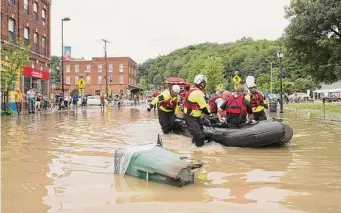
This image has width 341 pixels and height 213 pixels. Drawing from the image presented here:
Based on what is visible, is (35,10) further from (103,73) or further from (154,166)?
(103,73)

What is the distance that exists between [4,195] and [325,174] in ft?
14.9

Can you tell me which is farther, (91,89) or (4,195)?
(91,89)

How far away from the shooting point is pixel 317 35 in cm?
2781

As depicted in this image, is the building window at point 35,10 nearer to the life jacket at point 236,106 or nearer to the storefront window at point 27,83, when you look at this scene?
the storefront window at point 27,83

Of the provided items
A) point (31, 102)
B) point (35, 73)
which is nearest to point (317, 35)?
point (31, 102)

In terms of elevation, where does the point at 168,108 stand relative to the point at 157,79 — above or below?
below

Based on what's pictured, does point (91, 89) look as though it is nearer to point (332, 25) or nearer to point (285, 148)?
point (332, 25)

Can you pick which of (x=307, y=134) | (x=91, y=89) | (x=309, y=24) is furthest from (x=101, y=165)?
(x=91, y=89)

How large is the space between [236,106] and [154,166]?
195 inches

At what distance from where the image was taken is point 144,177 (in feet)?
19.6

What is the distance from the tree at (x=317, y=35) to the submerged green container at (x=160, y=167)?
22.4 m

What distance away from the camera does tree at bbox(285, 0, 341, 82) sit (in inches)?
1035

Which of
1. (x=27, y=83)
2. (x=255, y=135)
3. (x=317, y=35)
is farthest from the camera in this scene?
(x=27, y=83)

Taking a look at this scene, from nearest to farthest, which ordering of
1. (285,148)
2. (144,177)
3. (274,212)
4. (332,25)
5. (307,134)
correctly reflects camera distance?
(274,212) → (144,177) → (285,148) → (307,134) → (332,25)
